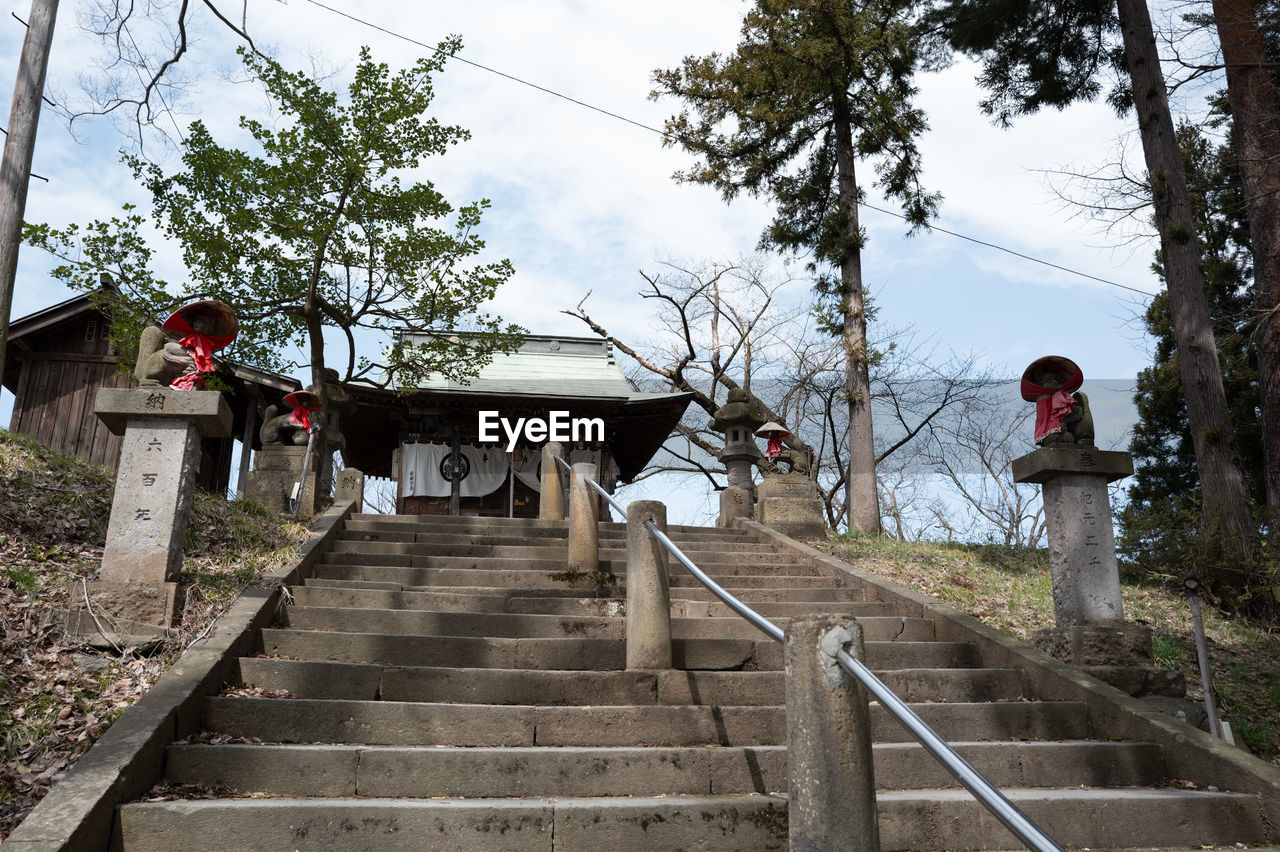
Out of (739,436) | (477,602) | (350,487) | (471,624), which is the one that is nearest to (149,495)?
(471,624)

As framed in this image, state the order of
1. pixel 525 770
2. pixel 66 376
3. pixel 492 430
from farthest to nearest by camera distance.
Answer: pixel 492 430, pixel 66 376, pixel 525 770

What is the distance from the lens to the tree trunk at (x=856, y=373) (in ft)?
46.4

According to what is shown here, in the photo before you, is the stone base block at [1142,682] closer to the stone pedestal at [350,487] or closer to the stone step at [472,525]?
the stone step at [472,525]

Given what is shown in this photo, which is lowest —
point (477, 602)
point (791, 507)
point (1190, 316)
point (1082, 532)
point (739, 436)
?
point (477, 602)

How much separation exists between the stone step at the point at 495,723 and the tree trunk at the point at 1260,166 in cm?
839

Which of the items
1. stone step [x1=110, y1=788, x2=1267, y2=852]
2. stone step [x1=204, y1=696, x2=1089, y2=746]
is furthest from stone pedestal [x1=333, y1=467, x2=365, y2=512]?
stone step [x1=110, y1=788, x2=1267, y2=852]

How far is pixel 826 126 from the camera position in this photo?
1597cm

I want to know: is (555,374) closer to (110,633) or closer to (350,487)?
(350,487)

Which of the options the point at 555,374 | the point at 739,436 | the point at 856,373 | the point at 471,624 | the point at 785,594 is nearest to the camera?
the point at 471,624

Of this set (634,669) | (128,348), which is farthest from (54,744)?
(128,348)

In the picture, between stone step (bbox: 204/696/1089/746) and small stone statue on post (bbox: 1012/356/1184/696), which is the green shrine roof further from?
stone step (bbox: 204/696/1089/746)

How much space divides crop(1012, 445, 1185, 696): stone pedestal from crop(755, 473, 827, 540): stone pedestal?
15.3ft

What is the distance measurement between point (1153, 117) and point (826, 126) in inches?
243

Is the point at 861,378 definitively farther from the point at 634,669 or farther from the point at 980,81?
the point at 634,669
